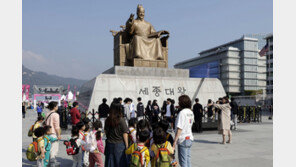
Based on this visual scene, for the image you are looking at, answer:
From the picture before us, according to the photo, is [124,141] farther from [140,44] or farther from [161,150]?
[140,44]

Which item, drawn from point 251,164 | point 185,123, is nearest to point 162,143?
point 185,123

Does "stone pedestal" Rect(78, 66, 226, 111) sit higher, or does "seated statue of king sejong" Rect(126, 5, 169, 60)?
"seated statue of king sejong" Rect(126, 5, 169, 60)

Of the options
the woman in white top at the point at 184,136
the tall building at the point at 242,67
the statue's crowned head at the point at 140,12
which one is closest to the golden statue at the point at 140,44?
the statue's crowned head at the point at 140,12

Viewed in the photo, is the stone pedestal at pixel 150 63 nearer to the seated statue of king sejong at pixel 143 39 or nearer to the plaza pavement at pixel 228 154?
the seated statue of king sejong at pixel 143 39

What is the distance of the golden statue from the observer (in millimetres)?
14921

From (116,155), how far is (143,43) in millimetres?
11675

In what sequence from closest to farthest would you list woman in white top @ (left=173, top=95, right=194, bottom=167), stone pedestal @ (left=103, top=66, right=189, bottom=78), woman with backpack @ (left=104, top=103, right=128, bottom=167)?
1. woman with backpack @ (left=104, top=103, right=128, bottom=167)
2. woman in white top @ (left=173, top=95, right=194, bottom=167)
3. stone pedestal @ (left=103, top=66, right=189, bottom=78)

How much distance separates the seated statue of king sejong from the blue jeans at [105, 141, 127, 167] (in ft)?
36.6

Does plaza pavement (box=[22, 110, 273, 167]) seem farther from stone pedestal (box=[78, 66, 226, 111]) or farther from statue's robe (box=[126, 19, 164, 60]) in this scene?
statue's robe (box=[126, 19, 164, 60])

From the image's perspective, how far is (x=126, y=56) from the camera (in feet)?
50.4

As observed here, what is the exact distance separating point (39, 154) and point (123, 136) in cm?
181

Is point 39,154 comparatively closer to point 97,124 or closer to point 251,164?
point 97,124

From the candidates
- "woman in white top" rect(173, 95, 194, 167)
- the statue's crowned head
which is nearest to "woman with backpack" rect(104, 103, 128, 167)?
"woman in white top" rect(173, 95, 194, 167)

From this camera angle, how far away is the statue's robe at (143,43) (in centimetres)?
1486
